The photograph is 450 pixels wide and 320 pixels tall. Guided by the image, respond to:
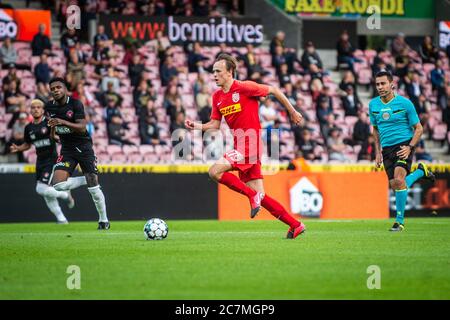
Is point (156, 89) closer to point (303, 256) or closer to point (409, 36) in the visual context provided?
point (409, 36)

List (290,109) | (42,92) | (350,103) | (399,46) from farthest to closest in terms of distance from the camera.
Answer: (399,46) → (350,103) → (42,92) → (290,109)

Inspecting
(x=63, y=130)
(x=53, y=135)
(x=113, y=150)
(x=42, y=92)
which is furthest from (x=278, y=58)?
(x=63, y=130)

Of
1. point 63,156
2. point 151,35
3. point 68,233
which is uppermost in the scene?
point 151,35

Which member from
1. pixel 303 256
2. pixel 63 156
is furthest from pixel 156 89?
pixel 303 256

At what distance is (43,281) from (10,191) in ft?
38.9

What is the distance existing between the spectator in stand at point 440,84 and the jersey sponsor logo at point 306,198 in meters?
9.08

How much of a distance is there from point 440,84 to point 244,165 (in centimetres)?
1846

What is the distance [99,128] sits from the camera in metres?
24.6

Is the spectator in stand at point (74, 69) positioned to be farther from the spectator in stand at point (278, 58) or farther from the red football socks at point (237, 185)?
the red football socks at point (237, 185)

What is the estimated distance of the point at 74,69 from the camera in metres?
25.2

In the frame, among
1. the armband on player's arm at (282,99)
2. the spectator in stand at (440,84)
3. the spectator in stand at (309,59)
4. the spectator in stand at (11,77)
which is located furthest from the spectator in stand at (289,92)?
the armband on player's arm at (282,99)

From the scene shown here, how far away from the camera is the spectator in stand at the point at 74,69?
24.8 m

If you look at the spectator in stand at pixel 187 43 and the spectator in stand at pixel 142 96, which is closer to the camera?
the spectator in stand at pixel 142 96

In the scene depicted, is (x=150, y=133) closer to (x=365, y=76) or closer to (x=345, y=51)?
(x=345, y=51)
